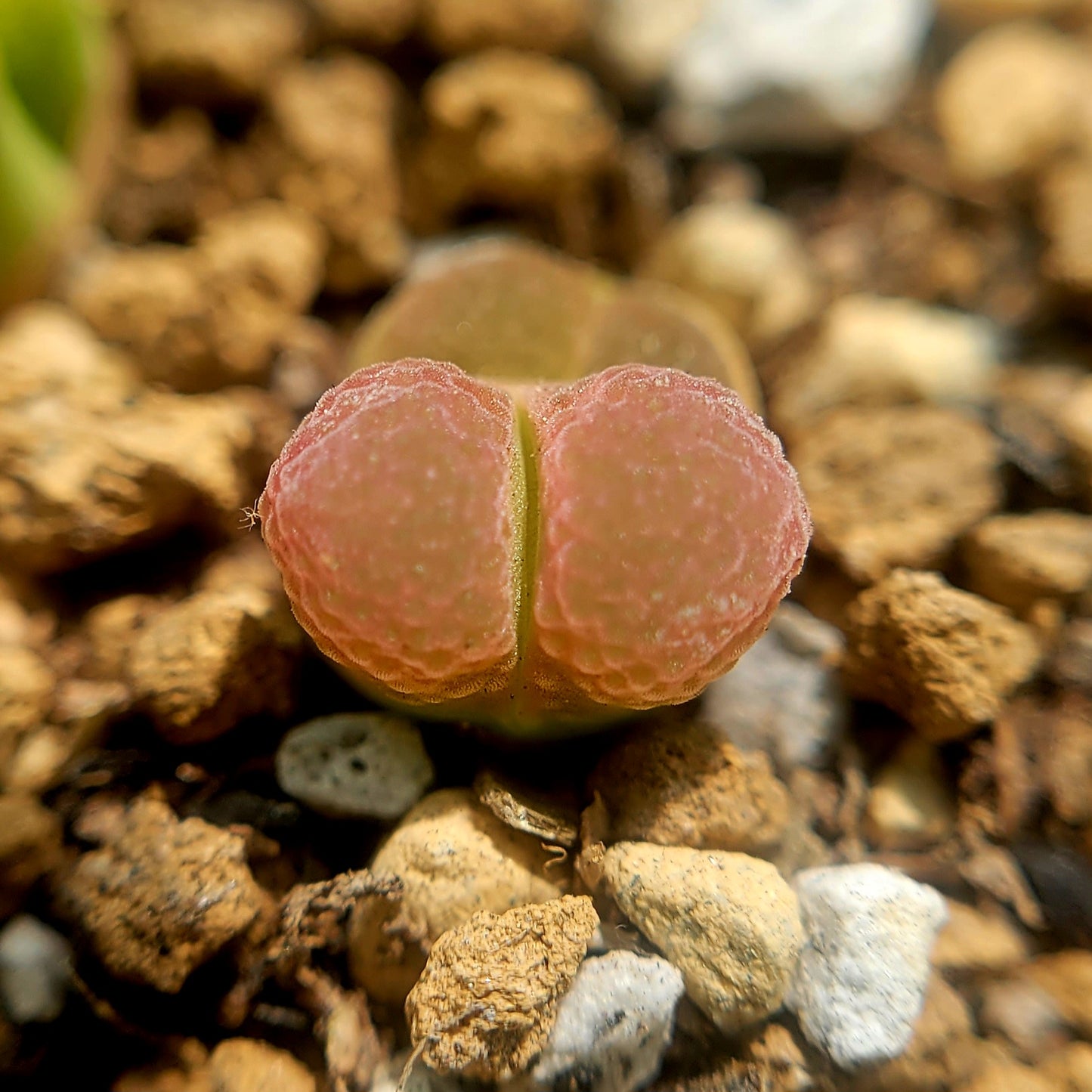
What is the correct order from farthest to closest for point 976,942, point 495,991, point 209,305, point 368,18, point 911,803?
point 368,18
point 209,305
point 911,803
point 976,942
point 495,991

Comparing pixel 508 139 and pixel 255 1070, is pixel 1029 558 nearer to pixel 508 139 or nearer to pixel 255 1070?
pixel 255 1070

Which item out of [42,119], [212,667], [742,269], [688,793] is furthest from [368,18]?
[688,793]

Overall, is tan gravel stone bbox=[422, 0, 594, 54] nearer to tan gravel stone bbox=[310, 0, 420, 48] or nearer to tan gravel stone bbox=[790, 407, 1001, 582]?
tan gravel stone bbox=[310, 0, 420, 48]

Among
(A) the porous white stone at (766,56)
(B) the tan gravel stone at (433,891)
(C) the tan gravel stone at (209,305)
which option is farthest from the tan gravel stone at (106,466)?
(A) the porous white stone at (766,56)

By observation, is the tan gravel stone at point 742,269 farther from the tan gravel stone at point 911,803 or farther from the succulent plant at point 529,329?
the tan gravel stone at point 911,803

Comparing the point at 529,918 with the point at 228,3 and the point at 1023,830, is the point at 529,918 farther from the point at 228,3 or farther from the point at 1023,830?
the point at 228,3
